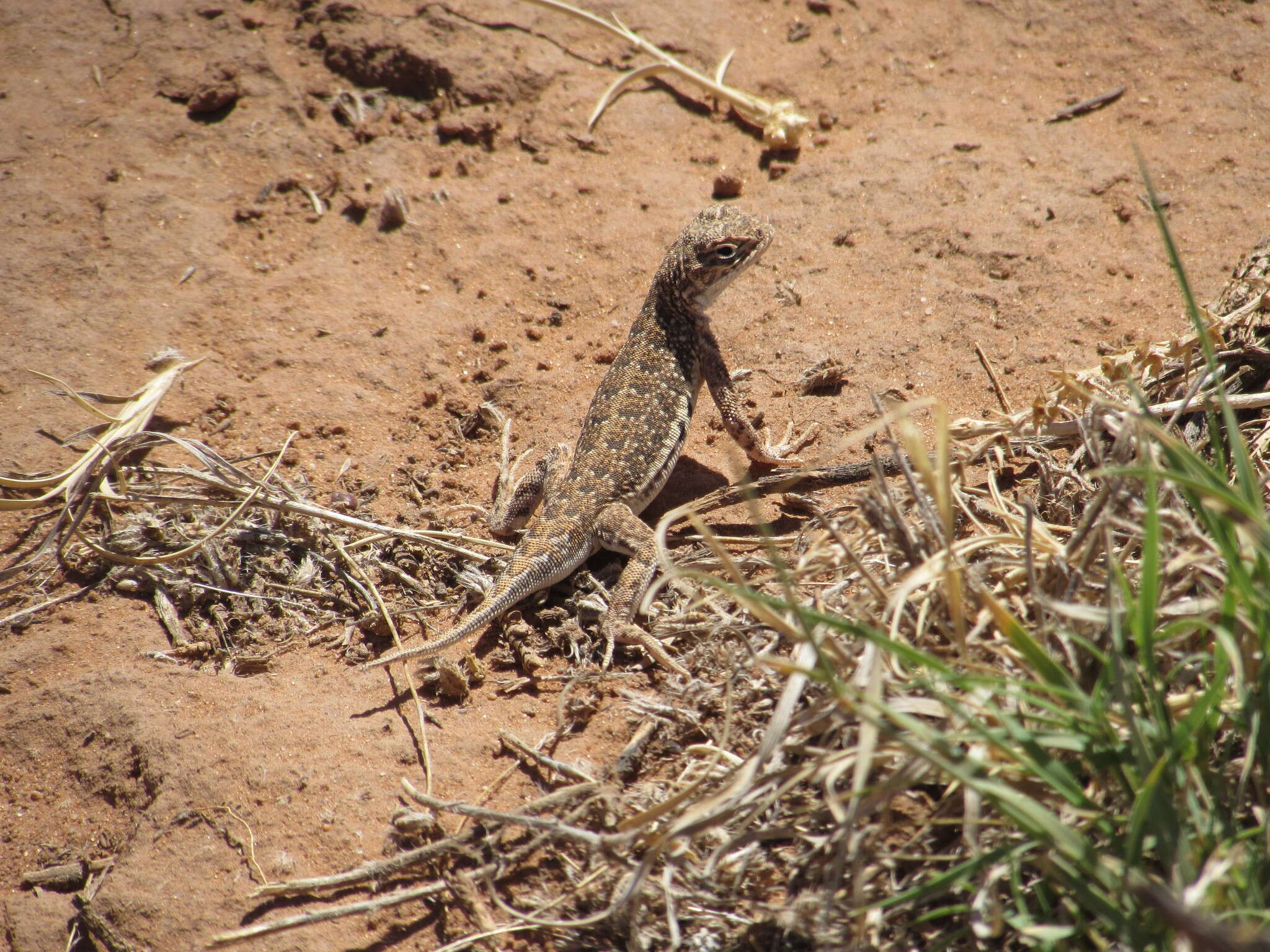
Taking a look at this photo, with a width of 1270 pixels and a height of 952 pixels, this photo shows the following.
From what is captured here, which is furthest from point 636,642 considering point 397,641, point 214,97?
point 214,97

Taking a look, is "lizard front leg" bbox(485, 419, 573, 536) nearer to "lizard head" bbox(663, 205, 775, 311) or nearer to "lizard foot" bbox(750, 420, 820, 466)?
"lizard foot" bbox(750, 420, 820, 466)

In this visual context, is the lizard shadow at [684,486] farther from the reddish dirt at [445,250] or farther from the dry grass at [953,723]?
the dry grass at [953,723]

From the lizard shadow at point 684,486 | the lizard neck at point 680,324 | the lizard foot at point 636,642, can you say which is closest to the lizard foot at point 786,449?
the lizard shadow at point 684,486

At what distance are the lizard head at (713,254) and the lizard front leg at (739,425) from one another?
272 mm

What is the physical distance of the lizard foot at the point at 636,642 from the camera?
345 centimetres

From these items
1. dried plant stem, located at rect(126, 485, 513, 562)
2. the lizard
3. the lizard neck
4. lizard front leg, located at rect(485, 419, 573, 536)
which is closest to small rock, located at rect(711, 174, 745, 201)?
the lizard

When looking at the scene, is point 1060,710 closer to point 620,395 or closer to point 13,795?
point 620,395

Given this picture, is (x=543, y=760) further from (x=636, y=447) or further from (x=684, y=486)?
(x=684, y=486)

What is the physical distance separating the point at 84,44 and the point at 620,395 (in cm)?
548

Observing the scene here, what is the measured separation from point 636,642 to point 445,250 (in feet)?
11.3

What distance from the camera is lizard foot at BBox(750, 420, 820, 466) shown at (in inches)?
185

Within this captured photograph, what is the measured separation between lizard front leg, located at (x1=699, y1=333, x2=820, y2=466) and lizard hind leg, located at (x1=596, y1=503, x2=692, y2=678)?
2.60 feet

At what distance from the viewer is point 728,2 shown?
23.7 ft

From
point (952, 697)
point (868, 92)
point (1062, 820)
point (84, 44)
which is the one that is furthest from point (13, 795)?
point (868, 92)
